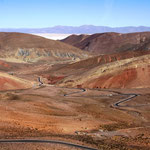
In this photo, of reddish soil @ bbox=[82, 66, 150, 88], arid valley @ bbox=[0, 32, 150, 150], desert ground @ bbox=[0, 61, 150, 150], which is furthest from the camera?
reddish soil @ bbox=[82, 66, 150, 88]

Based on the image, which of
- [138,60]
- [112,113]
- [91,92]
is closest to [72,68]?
[138,60]

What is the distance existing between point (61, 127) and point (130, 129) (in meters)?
7.49

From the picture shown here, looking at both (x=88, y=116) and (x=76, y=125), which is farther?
(x=88, y=116)

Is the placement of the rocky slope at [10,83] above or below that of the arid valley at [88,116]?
below

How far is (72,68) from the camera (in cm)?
13338

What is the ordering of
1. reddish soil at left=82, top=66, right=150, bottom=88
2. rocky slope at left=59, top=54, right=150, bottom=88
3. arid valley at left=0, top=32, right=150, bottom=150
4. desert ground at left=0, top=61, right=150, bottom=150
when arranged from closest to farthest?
arid valley at left=0, top=32, right=150, bottom=150
desert ground at left=0, top=61, right=150, bottom=150
reddish soil at left=82, top=66, right=150, bottom=88
rocky slope at left=59, top=54, right=150, bottom=88

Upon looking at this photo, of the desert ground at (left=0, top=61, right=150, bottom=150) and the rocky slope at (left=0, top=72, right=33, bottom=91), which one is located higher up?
the desert ground at (left=0, top=61, right=150, bottom=150)

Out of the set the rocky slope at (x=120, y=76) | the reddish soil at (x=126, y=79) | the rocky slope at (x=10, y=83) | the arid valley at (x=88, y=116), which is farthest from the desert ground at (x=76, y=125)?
the rocky slope at (x=120, y=76)

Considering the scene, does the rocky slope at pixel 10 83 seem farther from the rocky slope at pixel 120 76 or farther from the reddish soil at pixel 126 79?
the reddish soil at pixel 126 79

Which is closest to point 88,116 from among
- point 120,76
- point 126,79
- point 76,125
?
point 76,125

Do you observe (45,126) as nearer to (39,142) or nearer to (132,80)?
(39,142)

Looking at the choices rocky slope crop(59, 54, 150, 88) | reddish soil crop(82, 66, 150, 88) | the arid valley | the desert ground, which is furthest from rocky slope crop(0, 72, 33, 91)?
the desert ground

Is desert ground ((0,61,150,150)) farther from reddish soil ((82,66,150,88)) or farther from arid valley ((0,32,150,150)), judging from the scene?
reddish soil ((82,66,150,88))

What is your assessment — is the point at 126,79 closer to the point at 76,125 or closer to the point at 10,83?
the point at 10,83
